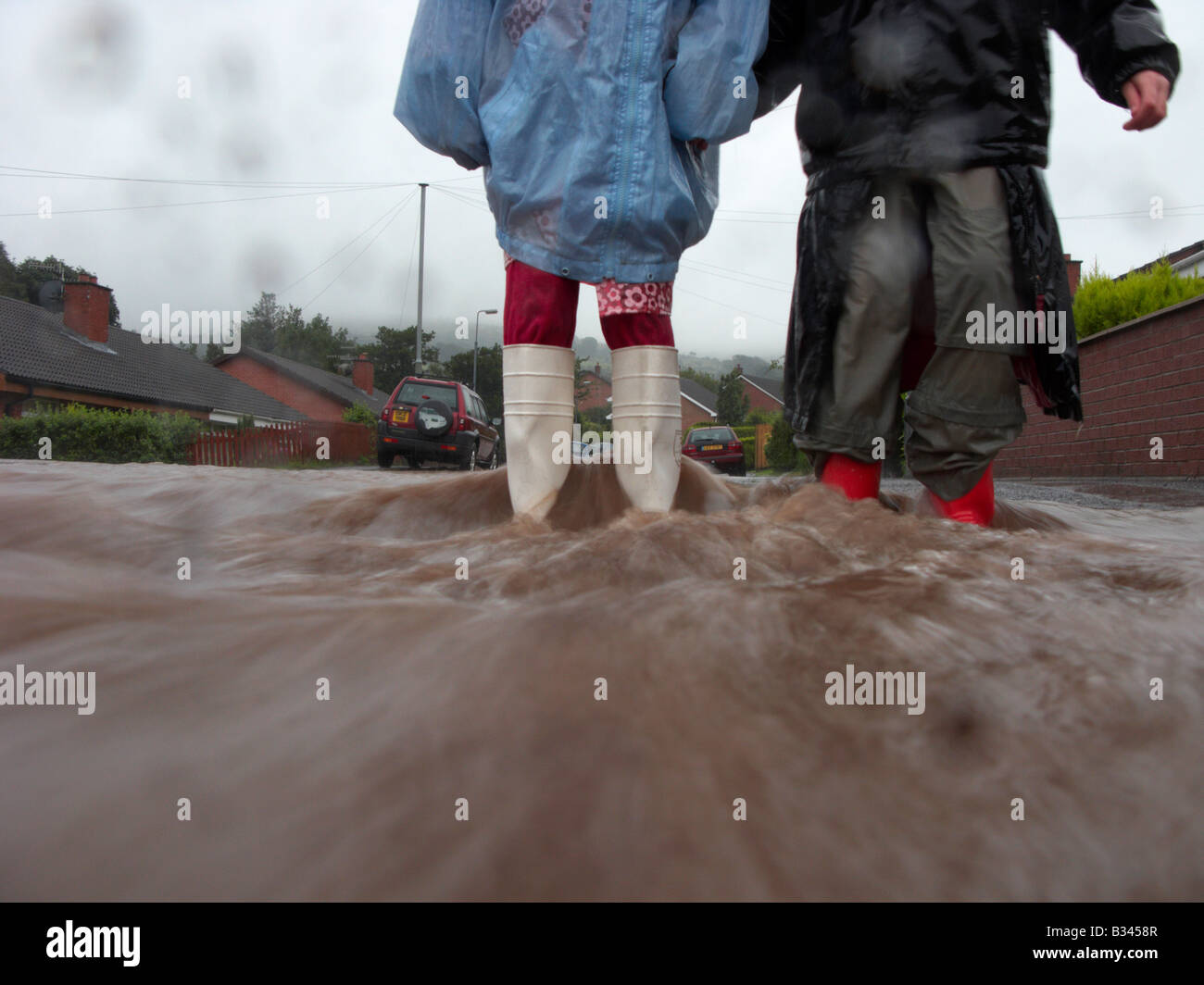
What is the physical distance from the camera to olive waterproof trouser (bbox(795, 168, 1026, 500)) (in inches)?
74.2

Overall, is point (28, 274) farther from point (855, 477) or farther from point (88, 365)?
point (855, 477)

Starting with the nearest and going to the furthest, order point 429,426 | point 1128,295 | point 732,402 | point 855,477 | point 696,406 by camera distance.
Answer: point 855,477 → point 1128,295 → point 429,426 → point 732,402 → point 696,406

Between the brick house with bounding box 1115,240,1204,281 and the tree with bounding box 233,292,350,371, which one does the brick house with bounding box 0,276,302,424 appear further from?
the brick house with bounding box 1115,240,1204,281

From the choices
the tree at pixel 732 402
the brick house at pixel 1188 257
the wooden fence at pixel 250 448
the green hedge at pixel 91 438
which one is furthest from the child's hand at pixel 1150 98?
the tree at pixel 732 402

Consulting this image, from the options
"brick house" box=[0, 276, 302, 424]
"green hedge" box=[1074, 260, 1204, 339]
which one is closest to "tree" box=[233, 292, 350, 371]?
"brick house" box=[0, 276, 302, 424]

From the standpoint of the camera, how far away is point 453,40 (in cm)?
A: 192

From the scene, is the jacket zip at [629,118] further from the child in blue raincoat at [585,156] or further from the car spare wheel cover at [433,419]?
the car spare wheel cover at [433,419]

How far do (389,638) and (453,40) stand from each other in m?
1.64

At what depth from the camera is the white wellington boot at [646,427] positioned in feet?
6.15

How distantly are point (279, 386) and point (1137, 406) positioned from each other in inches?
1323

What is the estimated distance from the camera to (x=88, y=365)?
15.3 metres

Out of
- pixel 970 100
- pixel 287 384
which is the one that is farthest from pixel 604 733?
pixel 287 384
